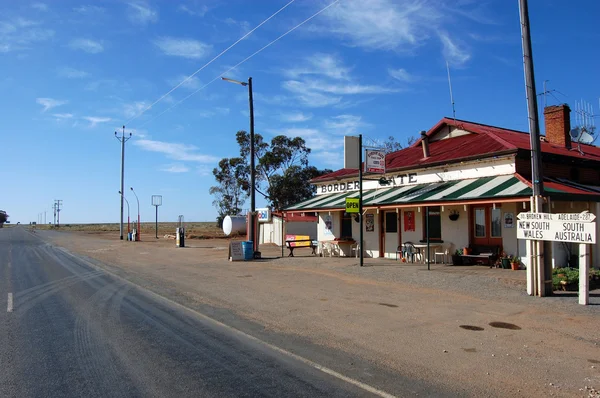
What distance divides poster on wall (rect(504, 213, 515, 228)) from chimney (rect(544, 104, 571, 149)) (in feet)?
21.5

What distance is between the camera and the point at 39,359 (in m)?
5.77

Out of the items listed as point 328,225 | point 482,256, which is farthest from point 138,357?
point 328,225

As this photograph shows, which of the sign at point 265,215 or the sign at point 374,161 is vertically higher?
the sign at point 374,161

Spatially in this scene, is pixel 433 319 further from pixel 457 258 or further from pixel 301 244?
pixel 301 244

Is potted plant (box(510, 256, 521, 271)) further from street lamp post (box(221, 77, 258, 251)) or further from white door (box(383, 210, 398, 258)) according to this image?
street lamp post (box(221, 77, 258, 251))

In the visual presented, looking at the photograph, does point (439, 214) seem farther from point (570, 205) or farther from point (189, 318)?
point (189, 318)

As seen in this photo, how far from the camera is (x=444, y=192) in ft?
52.7

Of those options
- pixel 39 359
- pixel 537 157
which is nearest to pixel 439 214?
pixel 537 157

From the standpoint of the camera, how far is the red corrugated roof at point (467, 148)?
54.1 ft

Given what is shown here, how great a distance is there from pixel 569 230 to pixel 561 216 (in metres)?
0.43

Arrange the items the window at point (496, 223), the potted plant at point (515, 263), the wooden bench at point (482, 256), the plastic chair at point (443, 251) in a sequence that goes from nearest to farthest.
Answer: the potted plant at point (515, 263) < the wooden bench at point (482, 256) < the window at point (496, 223) < the plastic chair at point (443, 251)

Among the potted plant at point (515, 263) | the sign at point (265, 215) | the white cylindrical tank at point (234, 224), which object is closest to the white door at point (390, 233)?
the potted plant at point (515, 263)

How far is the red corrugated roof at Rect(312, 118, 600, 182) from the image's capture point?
1648cm

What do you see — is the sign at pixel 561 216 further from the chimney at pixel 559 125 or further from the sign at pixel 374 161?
the chimney at pixel 559 125
